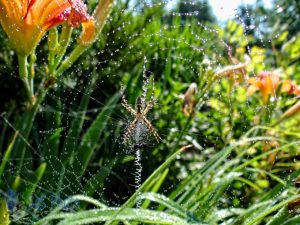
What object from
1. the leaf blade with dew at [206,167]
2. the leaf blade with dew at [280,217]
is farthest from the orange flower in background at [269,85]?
the leaf blade with dew at [280,217]

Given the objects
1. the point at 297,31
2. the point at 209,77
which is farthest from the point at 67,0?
the point at 297,31

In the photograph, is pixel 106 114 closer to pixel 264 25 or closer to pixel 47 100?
pixel 47 100

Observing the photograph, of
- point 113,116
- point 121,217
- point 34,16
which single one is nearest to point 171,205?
point 121,217

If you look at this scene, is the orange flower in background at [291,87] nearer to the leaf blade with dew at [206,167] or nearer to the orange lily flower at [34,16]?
the leaf blade with dew at [206,167]

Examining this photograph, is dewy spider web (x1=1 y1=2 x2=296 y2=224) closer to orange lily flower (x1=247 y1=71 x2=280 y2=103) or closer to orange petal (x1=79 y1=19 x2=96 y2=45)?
orange lily flower (x1=247 y1=71 x2=280 y2=103)

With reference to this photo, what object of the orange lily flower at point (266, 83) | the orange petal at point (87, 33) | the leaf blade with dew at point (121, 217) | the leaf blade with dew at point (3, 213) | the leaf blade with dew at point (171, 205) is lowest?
the leaf blade with dew at point (3, 213)

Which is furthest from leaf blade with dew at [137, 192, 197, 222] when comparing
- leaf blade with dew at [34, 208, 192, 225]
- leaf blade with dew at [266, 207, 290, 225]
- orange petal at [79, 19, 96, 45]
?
orange petal at [79, 19, 96, 45]
